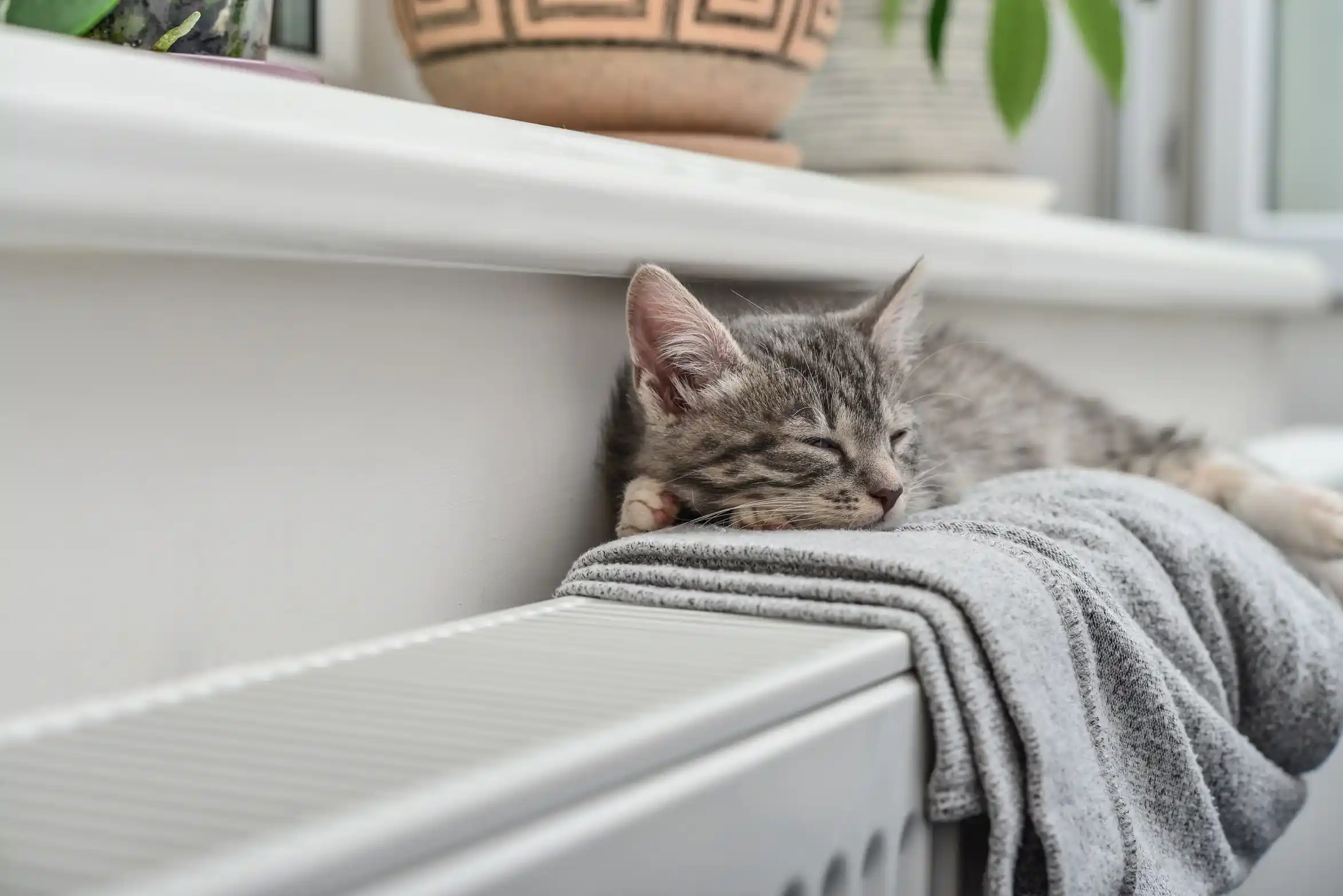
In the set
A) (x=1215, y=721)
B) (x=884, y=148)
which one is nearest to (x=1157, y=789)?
(x=1215, y=721)

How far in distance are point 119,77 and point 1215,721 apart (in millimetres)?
653

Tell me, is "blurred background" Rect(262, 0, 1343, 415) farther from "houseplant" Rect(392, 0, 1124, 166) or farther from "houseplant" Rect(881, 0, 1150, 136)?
"houseplant" Rect(392, 0, 1124, 166)

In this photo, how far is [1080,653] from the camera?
2.31 feet

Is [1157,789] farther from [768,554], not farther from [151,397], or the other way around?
[151,397]

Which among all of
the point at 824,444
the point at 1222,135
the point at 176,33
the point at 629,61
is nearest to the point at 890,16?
the point at 629,61

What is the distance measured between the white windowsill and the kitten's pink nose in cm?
18

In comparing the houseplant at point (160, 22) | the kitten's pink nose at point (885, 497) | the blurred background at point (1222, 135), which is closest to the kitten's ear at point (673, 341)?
the kitten's pink nose at point (885, 497)

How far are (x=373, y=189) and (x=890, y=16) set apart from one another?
93 cm

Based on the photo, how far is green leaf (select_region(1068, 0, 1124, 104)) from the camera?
1142mm

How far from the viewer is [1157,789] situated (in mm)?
737

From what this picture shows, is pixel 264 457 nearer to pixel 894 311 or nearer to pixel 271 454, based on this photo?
pixel 271 454

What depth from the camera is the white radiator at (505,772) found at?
1.28 feet

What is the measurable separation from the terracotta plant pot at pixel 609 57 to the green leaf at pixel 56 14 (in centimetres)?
37

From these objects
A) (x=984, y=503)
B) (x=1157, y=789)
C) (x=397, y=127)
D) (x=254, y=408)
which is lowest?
(x=1157, y=789)
